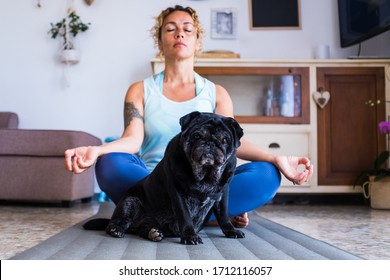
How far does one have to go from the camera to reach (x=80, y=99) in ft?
12.5

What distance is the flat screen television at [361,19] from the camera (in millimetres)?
3107

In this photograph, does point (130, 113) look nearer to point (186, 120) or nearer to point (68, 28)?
point (186, 120)

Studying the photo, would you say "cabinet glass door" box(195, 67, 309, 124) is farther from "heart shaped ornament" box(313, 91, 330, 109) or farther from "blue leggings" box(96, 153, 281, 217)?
"blue leggings" box(96, 153, 281, 217)

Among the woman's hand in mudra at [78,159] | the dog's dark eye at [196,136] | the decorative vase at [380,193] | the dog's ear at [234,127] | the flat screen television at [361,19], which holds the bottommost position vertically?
the decorative vase at [380,193]

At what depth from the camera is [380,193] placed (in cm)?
306

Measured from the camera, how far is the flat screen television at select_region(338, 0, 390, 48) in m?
3.11

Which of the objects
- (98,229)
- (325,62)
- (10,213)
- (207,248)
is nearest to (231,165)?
A: (207,248)

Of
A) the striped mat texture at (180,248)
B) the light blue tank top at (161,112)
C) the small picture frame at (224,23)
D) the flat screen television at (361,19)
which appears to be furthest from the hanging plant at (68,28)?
the striped mat texture at (180,248)

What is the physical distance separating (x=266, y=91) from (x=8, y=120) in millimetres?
1726

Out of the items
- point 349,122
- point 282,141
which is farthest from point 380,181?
point 282,141

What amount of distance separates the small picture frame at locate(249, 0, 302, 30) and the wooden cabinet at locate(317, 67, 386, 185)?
57 centimetres

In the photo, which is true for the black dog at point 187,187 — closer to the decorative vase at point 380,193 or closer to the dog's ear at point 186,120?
the dog's ear at point 186,120

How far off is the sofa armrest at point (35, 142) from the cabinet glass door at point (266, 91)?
93 centimetres
